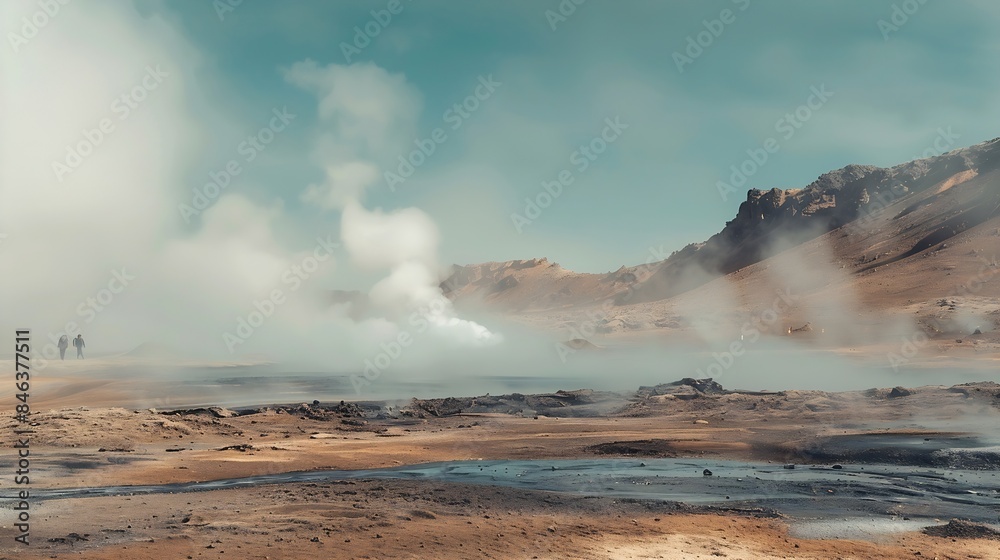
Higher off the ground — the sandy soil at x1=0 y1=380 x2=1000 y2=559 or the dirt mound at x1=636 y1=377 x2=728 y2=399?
the dirt mound at x1=636 y1=377 x2=728 y2=399

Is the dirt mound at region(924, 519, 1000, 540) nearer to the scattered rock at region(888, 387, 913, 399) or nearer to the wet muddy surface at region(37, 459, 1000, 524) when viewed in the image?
the wet muddy surface at region(37, 459, 1000, 524)

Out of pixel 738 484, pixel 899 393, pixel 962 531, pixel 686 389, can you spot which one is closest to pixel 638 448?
pixel 738 484

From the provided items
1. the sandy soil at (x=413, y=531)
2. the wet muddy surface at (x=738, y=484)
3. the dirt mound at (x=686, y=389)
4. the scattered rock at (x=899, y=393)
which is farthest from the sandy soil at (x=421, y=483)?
the dirt mound at (x=686, y=389)

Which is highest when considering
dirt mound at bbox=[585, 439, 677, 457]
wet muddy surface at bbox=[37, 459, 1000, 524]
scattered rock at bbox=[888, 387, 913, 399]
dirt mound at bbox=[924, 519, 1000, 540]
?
scattered rock at bbox=[888, 387, 913, 399]

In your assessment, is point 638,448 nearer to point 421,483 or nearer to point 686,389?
point 421,483

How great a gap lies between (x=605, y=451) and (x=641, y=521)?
338 inches

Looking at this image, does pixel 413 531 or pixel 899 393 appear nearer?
pixel 413 531

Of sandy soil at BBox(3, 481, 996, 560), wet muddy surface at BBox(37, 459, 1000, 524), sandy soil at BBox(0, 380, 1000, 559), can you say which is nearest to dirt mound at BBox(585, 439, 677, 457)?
sandy soil at BBox(0, 380, 1000, 559)

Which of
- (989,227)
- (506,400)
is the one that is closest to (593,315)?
(989,227)

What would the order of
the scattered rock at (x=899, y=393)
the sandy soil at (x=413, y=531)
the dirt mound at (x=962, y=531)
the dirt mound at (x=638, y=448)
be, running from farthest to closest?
1. the scattered rock at (x=899, y=393)
2. the dirt mound at (x=638, y=448)
3. the dirt mound at (x=962, y=531)
4. the sandy soil at (x=413, y=531)

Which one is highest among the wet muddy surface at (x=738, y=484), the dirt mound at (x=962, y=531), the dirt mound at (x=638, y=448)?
the dirt mound at (x=638, y=448)

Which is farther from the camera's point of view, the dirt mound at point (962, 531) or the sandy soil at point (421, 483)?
the dirt mound at point (962, 531)

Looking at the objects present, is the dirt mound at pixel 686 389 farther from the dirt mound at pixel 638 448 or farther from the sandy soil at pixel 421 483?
the dirt mound at pixel 638 448

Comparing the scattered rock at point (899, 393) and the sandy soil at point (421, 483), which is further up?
the scattered rock at point (899, 393)
